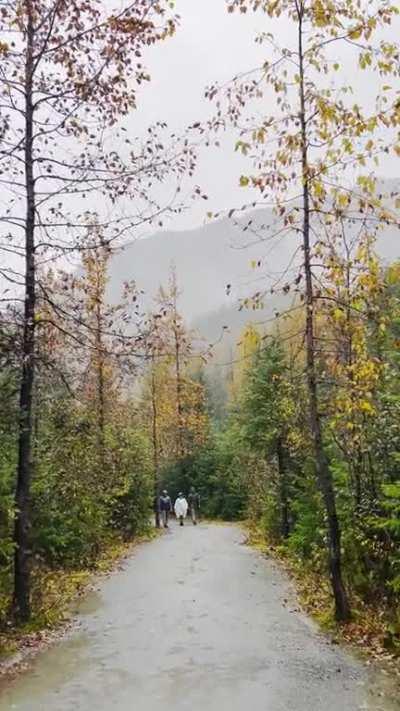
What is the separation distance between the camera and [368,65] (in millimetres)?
5793

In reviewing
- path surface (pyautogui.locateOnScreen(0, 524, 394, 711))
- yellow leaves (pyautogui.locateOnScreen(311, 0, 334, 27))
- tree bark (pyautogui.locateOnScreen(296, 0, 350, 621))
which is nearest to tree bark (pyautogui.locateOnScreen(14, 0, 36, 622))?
path surface (pyautogui.locateOnScreen(0, 524, 394, 711))

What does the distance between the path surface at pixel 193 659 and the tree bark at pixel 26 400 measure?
1.06m

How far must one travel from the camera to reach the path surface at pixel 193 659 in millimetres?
6809

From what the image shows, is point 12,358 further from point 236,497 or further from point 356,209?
point 236,497

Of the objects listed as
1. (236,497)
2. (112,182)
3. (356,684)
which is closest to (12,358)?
(112,182)

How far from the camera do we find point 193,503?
36.1 meters

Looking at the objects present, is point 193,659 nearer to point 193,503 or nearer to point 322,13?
point 322,13

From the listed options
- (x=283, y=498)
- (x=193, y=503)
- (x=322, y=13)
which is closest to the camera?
(x=322, y=13)

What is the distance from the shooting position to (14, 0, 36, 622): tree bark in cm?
982

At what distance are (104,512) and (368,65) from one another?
660 inches

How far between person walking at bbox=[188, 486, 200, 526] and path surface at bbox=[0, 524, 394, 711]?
70.2 feet

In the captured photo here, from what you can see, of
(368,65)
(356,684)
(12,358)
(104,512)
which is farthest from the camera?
(104,512)

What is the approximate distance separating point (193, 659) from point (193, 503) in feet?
91.9

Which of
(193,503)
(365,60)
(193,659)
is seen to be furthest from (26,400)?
(193,503)
